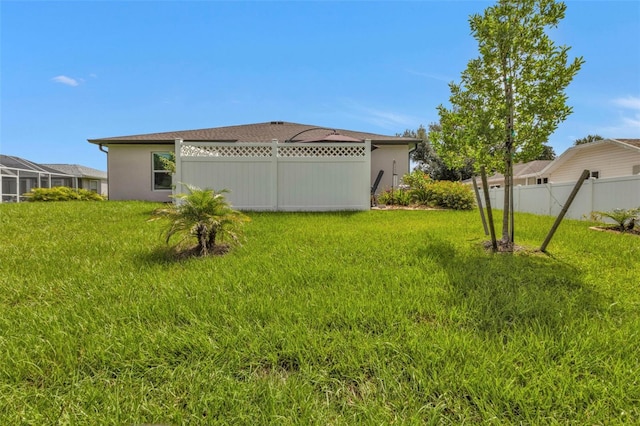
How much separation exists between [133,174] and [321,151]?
369 inches

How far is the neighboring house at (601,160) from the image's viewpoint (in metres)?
13.1

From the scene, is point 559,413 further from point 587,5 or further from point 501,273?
point 587,5

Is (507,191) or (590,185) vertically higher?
(590,185)

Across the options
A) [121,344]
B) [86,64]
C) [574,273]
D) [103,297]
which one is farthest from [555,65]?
[86,64]

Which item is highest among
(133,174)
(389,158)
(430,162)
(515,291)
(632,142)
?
(430,162)

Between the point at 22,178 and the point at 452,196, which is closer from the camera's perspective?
the point at 452,196

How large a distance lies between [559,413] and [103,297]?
338 cm

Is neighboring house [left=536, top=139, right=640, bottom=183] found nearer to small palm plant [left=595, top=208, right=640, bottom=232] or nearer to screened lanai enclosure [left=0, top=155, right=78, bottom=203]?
small palm plant [left=595, top=208, right=640, bottom=232]

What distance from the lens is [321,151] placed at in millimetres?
8625

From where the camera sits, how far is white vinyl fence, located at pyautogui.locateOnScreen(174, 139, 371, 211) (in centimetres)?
837

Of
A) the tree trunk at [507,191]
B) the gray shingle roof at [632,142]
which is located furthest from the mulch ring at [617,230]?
the gray shingle roof at [632,142]

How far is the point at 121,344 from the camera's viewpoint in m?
2.05

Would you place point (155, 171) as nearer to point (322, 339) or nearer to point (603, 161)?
point (322, 339)

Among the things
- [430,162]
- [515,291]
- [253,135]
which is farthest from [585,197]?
[430,162]
